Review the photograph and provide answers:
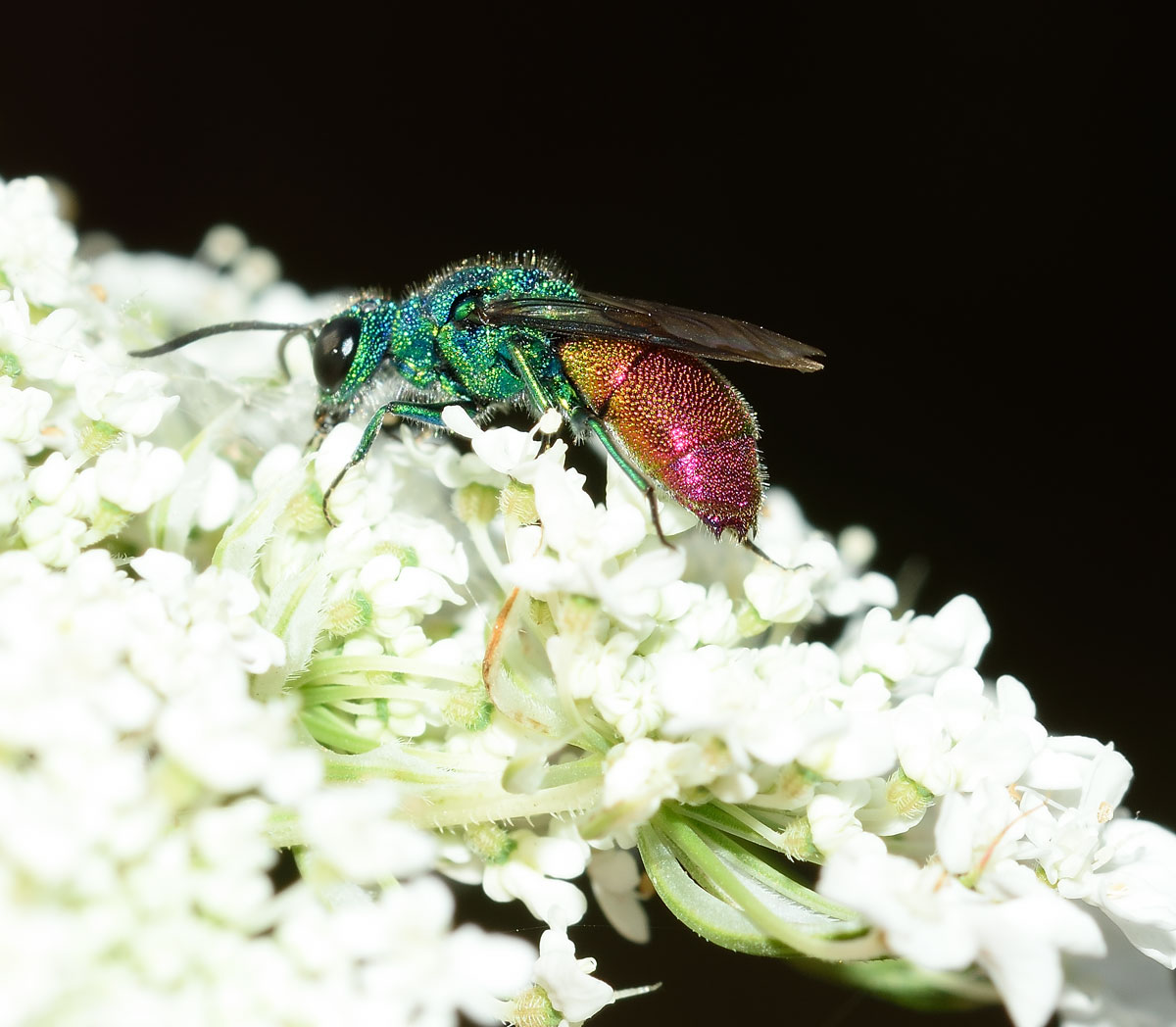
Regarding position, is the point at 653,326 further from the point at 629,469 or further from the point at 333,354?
the point at 333,354

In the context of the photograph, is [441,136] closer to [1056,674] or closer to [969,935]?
[1056,674]

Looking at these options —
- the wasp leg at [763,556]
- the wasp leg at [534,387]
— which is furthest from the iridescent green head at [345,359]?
the wasp leg at [763,556]

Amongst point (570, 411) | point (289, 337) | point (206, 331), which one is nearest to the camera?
point (570, 411)

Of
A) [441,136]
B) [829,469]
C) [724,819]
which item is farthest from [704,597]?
[441,136]

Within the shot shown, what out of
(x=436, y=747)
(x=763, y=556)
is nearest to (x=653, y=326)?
(x=763, y=556)

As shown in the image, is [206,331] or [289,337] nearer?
Result: [206,331]

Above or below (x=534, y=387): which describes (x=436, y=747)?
below
